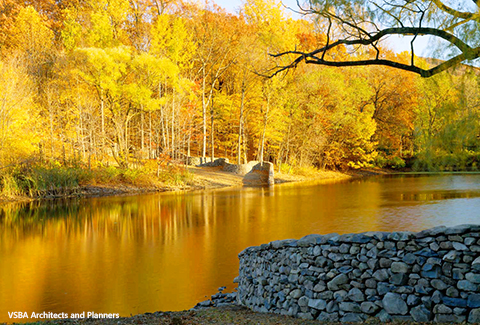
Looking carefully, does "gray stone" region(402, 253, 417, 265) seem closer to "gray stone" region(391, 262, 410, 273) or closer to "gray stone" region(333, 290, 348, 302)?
"gray stone" region(391, 262, 410, 273)

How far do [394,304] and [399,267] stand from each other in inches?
13.3

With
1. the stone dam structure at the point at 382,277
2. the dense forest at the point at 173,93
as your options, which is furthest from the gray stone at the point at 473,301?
the dense forest at the point at 173,93

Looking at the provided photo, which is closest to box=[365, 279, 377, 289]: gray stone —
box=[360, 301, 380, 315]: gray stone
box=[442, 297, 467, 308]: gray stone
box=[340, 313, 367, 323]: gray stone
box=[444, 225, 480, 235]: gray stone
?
box=[360, 301, 380, 315]: gray stone

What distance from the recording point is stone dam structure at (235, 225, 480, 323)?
3.61 meters

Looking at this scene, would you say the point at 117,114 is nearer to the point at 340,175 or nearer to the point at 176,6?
the point at 176,6

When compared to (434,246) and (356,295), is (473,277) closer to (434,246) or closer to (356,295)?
(434,246)

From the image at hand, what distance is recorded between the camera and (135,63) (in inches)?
824

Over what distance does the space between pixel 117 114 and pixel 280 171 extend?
1211 cm

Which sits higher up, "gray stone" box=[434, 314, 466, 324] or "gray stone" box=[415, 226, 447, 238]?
"gray stone" box=[415, 226, 447, 238]

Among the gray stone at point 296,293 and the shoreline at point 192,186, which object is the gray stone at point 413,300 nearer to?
the gray stone at point 296,293

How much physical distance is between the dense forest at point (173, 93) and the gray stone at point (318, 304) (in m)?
9.05

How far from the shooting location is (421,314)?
12.0ft

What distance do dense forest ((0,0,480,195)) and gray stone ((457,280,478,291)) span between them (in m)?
9.64

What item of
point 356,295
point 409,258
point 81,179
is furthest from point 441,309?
point 81,179
